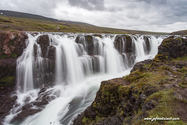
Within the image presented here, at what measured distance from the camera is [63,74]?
51.0 feet

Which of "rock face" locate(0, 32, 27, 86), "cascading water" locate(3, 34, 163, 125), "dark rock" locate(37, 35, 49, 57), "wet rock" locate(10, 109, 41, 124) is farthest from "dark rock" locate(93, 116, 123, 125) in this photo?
"rock face" locate(0, 32, 27, 86)

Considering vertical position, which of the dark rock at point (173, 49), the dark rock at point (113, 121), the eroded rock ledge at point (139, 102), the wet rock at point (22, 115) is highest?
the dark rock at point (173, 49)

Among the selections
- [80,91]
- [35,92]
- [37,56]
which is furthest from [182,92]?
[37,56]

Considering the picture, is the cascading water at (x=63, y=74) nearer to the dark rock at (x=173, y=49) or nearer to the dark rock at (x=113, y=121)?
the dark rock at (x=113, y=121)

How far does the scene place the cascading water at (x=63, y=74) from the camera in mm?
9617

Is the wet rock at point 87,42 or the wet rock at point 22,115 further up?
the wet rock at point 87,42

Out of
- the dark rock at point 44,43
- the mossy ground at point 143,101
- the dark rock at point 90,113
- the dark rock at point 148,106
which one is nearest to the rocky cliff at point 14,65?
the dark rock at point 44,43

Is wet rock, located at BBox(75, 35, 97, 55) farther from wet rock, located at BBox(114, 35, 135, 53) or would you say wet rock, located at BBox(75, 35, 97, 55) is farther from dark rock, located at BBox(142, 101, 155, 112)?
dark rock, located at BBox(142, 101, 155, 112)

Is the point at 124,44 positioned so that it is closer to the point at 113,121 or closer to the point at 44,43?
the point at 44,43

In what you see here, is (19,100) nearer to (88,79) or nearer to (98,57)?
(88,79)

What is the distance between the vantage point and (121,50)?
22875 millimetres

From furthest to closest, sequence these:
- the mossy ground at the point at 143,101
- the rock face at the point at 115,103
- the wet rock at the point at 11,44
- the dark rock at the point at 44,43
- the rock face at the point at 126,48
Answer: the rock face at the point at 126,48
the dark rock at the point at 44,43
the wet rock at the point at 11,44
the rock face at the point at 115,103
the mossy ground at the point at 143,101

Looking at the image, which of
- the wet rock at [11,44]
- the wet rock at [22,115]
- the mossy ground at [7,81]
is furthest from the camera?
the wet rock at [11,44]

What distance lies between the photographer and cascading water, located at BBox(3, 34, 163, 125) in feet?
31.6
